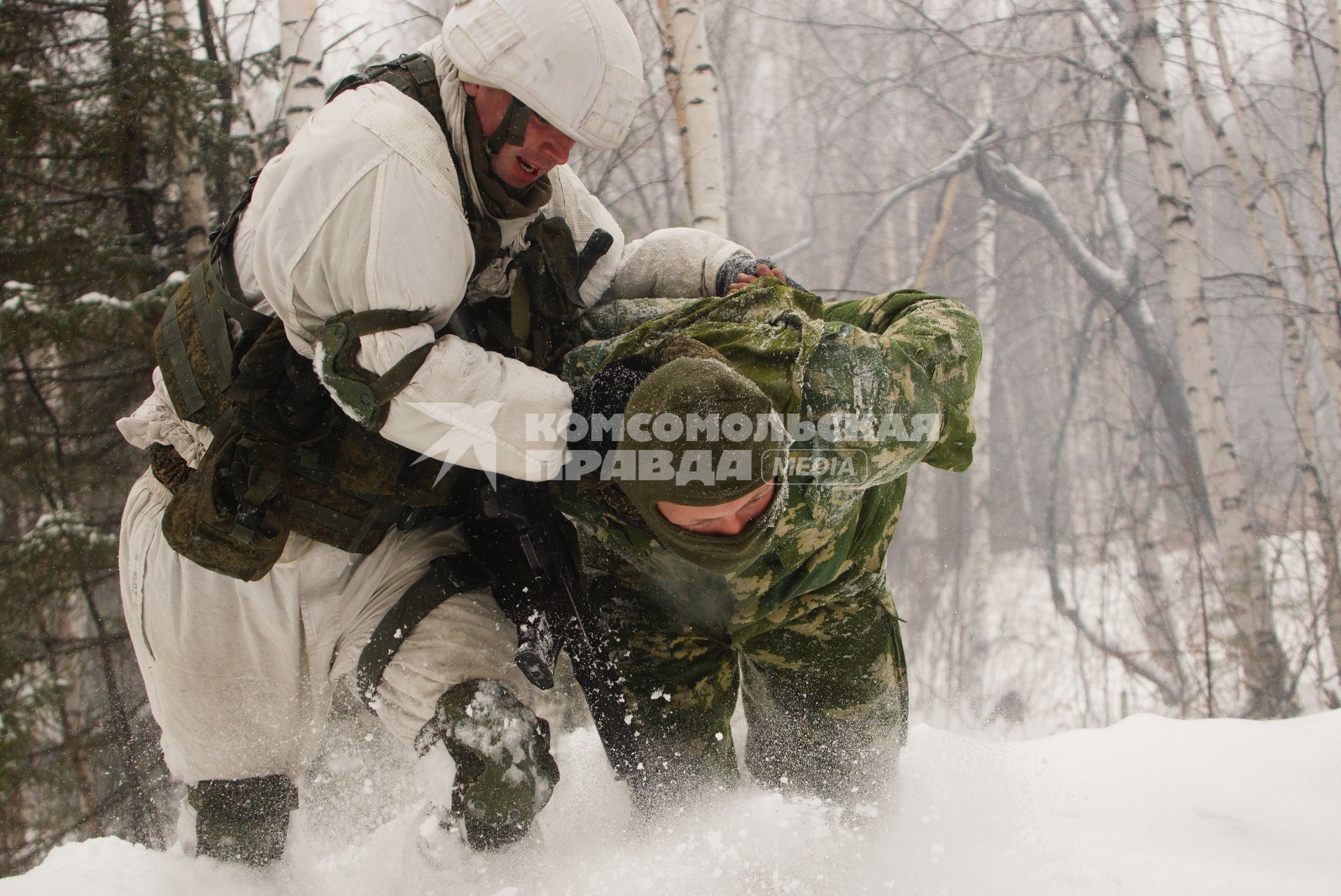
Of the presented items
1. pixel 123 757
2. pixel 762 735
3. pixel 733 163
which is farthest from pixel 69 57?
pixel 733 163

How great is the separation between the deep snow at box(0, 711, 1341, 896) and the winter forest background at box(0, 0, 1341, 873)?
279 centimetres

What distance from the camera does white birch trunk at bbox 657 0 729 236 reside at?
450 centimetres

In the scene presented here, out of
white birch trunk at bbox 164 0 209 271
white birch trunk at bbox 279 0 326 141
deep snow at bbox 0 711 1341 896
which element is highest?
white birch trunk at bbox 279 0 326 141

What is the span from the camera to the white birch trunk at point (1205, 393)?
6336mm

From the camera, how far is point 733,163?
12.2 m

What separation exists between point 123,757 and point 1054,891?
5930 millimetres

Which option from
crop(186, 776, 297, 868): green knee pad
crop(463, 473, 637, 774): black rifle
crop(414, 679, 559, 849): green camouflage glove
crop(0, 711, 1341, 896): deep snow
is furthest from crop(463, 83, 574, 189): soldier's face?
crop(186, 776, 297, 868): green knee pad

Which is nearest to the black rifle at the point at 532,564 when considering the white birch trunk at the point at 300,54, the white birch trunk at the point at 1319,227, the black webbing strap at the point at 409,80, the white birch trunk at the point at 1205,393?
the black webbing strap at the point at 409,80

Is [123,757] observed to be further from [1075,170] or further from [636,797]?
[1075,170]

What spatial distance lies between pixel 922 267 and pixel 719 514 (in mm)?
8887

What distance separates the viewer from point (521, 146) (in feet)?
6.42

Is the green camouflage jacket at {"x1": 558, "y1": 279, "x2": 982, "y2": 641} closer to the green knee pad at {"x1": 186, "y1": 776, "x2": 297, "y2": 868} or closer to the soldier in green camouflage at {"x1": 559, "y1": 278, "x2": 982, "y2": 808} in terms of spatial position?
the soldier in green camouflage at {"x1": 559, "y1": 278, "x2": 982, "y2": 808}

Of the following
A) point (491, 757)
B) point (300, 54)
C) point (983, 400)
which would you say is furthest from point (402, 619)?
point (983, 400)

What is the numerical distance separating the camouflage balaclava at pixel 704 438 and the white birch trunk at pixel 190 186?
4290mm
